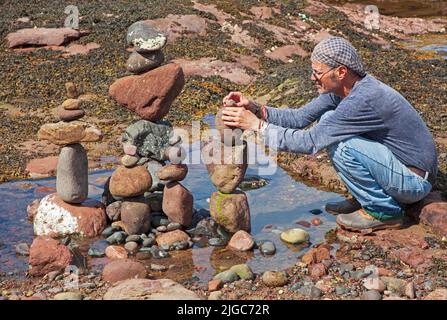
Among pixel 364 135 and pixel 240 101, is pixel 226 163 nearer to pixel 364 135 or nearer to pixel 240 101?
pixel 240 101

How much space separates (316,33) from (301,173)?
9.83 meters

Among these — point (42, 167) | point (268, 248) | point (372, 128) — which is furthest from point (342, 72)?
point (42, 167)

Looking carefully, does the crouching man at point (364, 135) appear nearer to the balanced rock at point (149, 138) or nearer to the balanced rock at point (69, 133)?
the balanced rock at point (149, 138)

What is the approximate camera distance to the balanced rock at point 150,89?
6.89 meters

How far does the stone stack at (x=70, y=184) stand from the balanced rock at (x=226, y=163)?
1.10m

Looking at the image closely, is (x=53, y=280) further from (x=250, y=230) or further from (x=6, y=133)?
(x=6, y=133)

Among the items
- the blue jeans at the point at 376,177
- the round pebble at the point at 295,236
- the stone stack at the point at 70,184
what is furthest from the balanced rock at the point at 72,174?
the blue jeans at the point at 376,177

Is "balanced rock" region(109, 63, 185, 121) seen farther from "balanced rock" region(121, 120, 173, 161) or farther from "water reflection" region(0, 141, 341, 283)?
"water reflection" region(0, 141, 341, 283)

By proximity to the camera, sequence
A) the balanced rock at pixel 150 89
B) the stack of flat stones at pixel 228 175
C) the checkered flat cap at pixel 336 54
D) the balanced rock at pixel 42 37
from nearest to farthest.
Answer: the checkered flat cap at pixel 336 54
the stack of flat stones at pixel 228 175
the balanced rock at pixel 150 89
the balanced rock at pixel 42 37

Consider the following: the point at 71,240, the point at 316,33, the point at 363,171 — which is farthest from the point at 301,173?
the point at 316,33

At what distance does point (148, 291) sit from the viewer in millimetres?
5125

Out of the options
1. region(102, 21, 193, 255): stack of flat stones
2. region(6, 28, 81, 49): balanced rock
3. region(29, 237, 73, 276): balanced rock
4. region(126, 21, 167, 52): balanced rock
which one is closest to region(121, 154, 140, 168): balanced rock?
region(102, 21, 193, 255): stack of flat stones

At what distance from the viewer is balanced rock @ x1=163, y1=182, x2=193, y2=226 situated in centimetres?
670

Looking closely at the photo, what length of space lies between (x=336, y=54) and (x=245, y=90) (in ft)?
23.1
